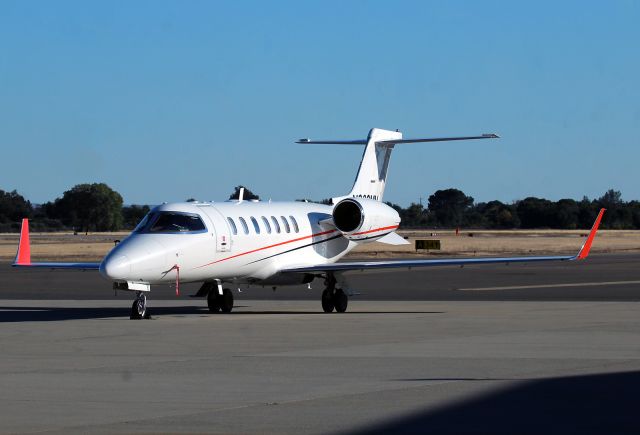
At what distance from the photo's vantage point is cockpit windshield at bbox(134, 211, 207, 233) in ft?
84.2

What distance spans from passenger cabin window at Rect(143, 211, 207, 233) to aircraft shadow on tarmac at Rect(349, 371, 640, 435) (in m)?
12.8

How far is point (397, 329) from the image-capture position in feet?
72.8

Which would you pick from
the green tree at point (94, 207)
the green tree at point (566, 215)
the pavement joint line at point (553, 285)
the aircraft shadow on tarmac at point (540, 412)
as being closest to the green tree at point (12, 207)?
the green tree at point (94, 207)

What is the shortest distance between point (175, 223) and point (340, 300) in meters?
4.43

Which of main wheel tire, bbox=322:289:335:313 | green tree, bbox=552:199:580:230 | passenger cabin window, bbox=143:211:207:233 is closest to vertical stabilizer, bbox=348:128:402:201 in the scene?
main wheel tire, bbox=322:289:335:313

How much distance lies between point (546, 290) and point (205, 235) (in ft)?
46.4

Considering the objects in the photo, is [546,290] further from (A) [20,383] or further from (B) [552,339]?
(A) [20,383]

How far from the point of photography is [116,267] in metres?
23.9

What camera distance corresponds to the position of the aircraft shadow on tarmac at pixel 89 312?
26.5 m

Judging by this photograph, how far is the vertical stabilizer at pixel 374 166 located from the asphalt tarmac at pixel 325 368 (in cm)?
318

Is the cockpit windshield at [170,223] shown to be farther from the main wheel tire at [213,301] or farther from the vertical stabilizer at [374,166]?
the vertical stabilizer at [374,166]

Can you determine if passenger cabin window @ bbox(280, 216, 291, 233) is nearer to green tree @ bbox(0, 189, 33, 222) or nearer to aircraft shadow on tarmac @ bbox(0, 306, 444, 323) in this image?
aircraft shadow on tarmac @ bbox(0, 306, 444, 323)

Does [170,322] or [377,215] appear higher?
[377,215]

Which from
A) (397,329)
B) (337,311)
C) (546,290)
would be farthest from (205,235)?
(546,290)
